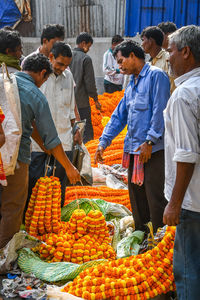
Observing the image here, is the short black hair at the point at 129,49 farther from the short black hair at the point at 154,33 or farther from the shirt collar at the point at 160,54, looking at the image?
the shirt collar at the point at 160,54

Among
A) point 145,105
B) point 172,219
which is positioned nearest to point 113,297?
point 172,219

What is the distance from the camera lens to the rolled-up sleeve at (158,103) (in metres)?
4.07

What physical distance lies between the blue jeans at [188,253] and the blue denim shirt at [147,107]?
61.2 inches

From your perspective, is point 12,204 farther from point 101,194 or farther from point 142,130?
point 101,194

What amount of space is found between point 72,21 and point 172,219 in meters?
11.7

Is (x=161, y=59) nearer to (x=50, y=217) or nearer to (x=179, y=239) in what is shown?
(x=50, y=217)

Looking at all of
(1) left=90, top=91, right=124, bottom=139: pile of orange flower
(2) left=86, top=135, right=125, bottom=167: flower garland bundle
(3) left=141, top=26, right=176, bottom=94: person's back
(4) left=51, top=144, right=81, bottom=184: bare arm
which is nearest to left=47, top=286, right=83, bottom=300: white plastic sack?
(4) left=51, top=144, right=81, bottom=184: bare arm

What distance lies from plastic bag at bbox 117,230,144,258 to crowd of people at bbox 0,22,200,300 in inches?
7.7

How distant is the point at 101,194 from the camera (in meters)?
5.67

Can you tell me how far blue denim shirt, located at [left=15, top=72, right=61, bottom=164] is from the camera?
394 centimetres

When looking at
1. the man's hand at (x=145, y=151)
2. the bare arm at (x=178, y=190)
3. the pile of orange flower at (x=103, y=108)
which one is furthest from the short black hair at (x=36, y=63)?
the pile of orange flower at (x=103, y=108)

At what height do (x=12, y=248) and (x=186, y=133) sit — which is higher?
(x=186, y=133)

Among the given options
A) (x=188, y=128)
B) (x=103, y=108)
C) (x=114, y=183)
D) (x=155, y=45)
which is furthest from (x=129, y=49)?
(x=103, y=108)

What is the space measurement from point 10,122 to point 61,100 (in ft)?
4.73
